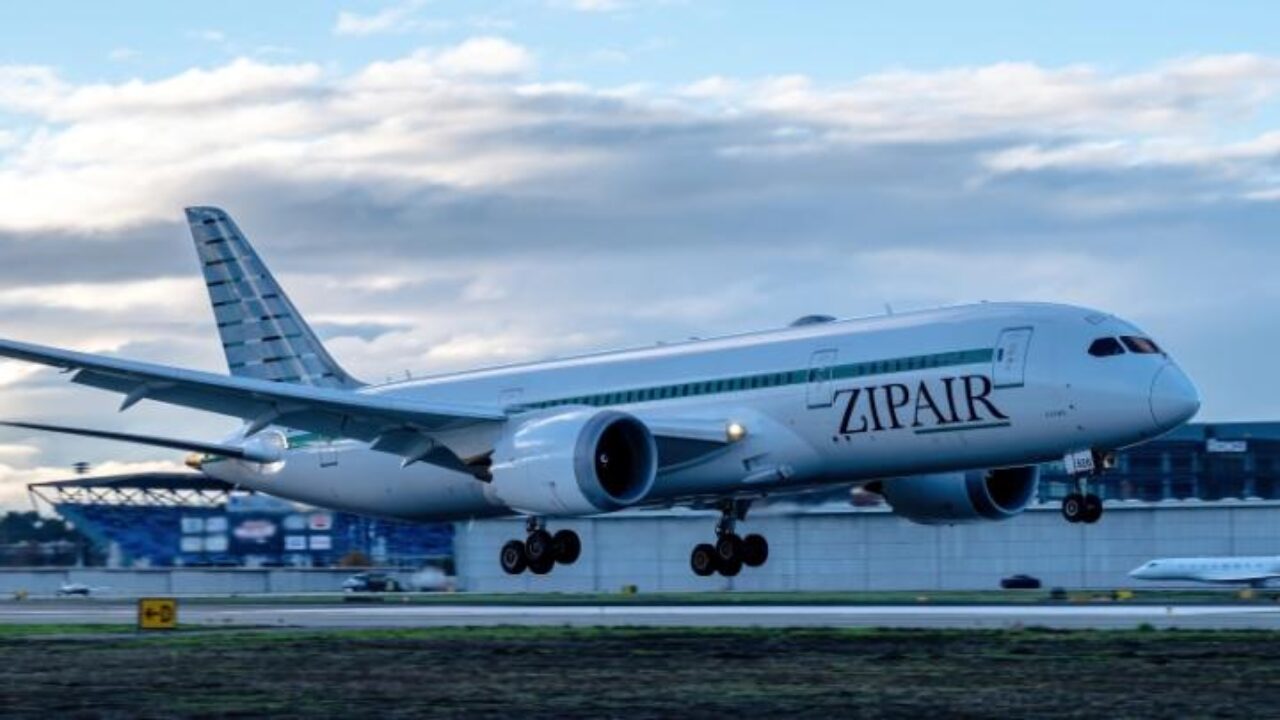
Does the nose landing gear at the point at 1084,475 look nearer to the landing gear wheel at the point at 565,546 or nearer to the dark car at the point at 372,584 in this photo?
the landing gear wheel at the point at 565,546

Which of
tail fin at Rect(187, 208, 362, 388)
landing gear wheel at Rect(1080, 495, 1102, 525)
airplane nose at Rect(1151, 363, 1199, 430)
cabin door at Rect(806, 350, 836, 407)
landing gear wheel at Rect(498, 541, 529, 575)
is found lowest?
landing gear wheel at Rect(498, 541, 529, 575)

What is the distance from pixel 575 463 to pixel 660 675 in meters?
16.8

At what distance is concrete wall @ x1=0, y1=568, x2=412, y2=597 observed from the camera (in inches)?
3925

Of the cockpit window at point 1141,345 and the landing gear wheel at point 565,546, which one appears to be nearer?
the cockpit window at point 1141,345

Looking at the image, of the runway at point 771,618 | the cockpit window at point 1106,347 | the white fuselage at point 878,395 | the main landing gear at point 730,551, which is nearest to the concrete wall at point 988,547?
the runway at point 771,618

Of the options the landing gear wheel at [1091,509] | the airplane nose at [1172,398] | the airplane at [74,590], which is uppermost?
the airplane nose at [1172,398]

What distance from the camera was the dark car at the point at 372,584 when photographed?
96000 millimetres

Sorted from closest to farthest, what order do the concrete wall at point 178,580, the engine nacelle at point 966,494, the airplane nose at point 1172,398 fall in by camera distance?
the airplane nose at point 1172,398 < the engine nacelle at point 966,494 < the concrete wall at point 178,580

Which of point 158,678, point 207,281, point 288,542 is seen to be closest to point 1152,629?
point 158,678

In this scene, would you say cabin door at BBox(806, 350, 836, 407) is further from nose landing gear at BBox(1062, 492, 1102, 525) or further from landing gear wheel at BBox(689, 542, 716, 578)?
landing gear wheel at BBox(689, 542, 716, 578)

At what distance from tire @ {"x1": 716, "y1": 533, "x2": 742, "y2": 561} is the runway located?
1353 mm

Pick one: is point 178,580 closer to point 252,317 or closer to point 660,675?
point 252,317

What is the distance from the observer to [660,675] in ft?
94.1

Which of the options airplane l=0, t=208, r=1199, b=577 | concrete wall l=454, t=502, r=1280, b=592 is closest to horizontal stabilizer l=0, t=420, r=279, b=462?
airplane l=0, t=208, r=1199, b=577
